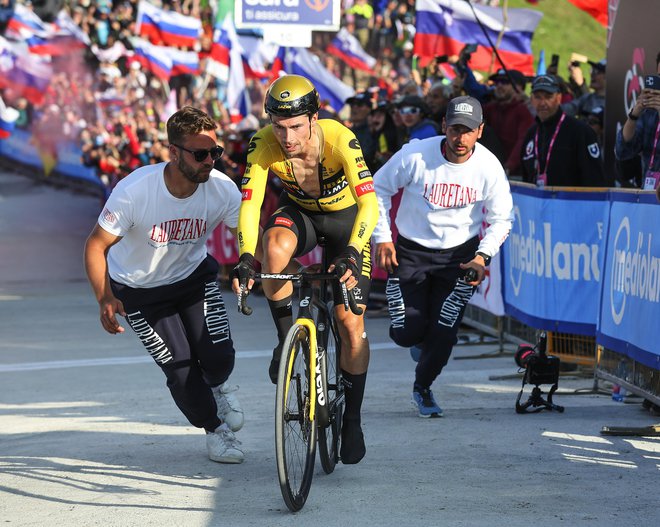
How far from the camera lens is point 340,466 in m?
7.01

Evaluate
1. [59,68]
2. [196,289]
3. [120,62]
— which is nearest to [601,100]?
[196,289]

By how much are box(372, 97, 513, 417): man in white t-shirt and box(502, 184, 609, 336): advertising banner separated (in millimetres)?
1137

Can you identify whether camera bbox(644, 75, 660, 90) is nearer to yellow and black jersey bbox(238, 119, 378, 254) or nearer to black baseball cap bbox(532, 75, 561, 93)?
black baseball cap bbox(532, 75, 561, 93)

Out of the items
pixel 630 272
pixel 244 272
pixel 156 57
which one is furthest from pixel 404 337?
pixel 156 57

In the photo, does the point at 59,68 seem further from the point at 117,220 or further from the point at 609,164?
the point at 117,220

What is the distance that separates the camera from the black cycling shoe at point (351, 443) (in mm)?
6684

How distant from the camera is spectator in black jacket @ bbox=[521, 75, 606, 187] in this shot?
10242mm

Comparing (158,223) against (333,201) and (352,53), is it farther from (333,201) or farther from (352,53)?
(352,53)

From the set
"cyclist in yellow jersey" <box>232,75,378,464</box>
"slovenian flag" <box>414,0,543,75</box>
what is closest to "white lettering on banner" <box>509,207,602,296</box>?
"cyclist in yellow jersey" <box>232,75,378,464</box>

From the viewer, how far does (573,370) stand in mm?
10422

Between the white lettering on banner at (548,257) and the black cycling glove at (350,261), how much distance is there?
150 inches

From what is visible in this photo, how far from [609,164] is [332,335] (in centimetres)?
601

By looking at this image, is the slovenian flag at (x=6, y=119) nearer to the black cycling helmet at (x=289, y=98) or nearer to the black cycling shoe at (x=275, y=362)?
the black cycling shoe at (x=275, y=362)

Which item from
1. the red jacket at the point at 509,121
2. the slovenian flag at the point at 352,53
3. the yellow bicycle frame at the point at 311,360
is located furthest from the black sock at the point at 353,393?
the slovenian flag at the point at 352,53
